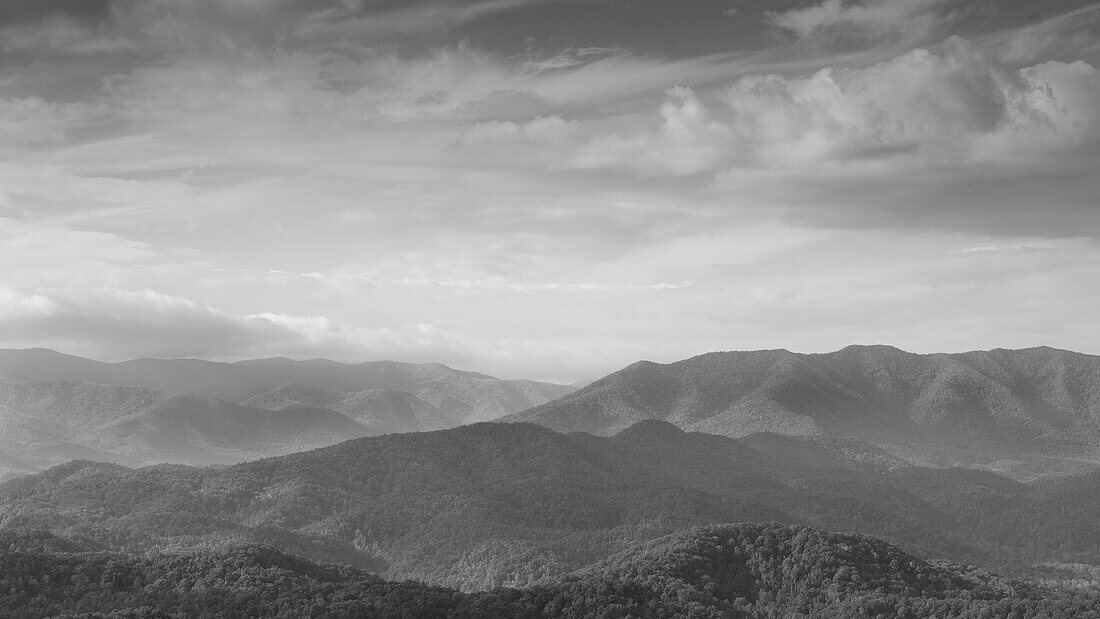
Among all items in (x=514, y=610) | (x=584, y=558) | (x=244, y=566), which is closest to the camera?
(x=514, y=610)

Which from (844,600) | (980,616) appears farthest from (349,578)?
(980,616)

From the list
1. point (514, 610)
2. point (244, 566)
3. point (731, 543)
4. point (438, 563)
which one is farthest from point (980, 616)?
point (438, 563)

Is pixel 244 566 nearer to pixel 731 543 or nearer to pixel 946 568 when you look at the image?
pixel 731 543

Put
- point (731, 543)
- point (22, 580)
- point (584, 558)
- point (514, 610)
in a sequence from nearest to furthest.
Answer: point (514, 610)
point (22, 580)
point (731, 543)
point (584, 558)

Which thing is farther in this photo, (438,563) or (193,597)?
(438,563)

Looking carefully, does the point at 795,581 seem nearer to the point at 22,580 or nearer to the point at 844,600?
the point at 844,600

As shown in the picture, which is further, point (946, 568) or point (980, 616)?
point (946, 568)

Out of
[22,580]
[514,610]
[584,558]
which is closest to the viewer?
[514,610]
